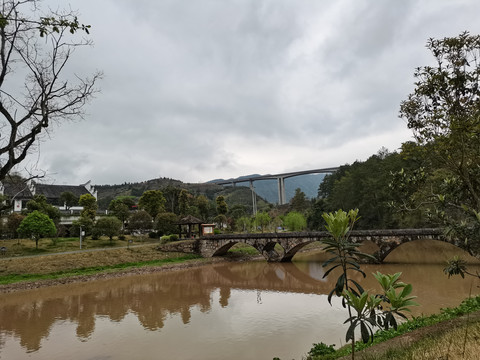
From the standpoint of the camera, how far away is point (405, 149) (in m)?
11.8

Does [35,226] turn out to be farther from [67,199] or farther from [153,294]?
[67,199]

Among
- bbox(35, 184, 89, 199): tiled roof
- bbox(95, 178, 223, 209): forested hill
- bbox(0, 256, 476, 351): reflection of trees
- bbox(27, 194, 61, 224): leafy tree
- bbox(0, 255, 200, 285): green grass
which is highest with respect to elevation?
bbox(95, 178, 223, 209): forested hill

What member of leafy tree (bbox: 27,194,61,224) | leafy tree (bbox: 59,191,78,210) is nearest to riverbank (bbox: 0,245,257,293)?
leafy tree (bbox: 27,194,61,224)

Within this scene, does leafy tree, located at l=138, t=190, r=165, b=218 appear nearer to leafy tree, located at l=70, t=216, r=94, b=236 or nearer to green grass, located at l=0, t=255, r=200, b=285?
leafy tree, located at l=70, t=216, r=94, b=236

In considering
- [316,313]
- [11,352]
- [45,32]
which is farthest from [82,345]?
[45,32]

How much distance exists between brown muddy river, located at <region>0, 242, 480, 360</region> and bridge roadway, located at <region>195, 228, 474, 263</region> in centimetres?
Result: 283

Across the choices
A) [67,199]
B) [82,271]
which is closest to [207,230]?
[82,271]

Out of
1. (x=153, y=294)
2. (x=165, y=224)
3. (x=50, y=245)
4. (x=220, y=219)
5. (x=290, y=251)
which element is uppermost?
(x=220, y=219)

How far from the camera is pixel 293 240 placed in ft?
132

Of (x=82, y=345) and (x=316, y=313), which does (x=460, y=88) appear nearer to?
(x=316, y=313)

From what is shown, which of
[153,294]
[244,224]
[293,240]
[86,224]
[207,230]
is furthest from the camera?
[244,224]

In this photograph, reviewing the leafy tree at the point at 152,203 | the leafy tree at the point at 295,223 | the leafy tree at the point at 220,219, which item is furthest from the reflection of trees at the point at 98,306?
the leafy tree at the point at 220,219

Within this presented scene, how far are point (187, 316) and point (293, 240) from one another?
24.4 meters

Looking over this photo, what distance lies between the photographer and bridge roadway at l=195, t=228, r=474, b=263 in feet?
109
